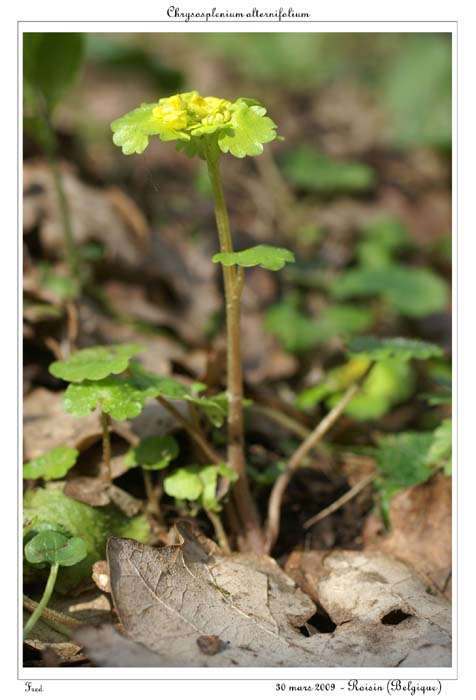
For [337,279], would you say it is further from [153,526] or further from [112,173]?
[153,526]

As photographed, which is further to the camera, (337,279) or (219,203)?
(337,279)

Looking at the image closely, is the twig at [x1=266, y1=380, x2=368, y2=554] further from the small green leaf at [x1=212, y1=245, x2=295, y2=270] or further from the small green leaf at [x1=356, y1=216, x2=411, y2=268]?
the small green leaf at [x1=356, y1=216, x2=411, y2=268]

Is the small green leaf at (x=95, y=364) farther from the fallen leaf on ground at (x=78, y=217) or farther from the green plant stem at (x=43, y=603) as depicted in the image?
the fallen leaf on ground at (x=78, y=217)

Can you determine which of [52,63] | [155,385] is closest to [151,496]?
[155,385]

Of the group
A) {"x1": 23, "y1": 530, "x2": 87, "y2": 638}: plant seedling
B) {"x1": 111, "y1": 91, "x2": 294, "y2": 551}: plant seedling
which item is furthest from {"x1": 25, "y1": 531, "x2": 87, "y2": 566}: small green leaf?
{"x1": 111, "y1": 91, "x2": 294, "y2": 551}: plant seedling

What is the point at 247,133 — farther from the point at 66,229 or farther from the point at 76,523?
the point at 66,229
